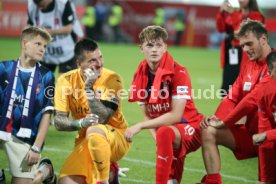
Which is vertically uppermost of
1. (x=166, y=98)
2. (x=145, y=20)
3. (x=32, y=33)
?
(x=145, y=20)

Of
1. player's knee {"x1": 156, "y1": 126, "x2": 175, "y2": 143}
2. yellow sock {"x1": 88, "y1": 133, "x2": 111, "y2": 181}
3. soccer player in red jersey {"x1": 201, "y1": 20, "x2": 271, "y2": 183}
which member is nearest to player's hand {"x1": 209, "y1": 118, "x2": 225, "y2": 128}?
soccer player in red jersey {"x1": 201, "y1": 20, "x2": 271, "y2": 183}

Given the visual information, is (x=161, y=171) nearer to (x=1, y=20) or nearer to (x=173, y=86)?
(x=173, y=86)

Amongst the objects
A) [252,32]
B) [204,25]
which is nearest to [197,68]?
[204,25]

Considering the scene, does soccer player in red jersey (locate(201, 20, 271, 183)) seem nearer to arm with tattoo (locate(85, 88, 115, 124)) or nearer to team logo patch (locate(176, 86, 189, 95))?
team logo patch (locate(176, 86, 189, 95))

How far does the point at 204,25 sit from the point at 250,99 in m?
21.4

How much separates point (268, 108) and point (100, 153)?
60.4 inches

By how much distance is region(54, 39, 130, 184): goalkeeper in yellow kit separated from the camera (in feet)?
18.9

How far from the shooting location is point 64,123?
586cm

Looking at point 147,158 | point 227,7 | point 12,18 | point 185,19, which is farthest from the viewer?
point 185,19

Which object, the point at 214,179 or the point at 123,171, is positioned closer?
the point at 214,179

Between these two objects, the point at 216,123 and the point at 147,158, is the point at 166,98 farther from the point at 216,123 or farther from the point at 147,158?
the point at 147,158

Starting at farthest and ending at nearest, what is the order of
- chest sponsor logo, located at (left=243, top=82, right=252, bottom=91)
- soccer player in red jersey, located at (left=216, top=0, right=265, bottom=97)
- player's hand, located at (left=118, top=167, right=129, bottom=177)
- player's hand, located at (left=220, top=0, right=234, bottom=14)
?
soccer player in red jersey, located at (left=216, top=0, right=265, bottom=97) → player's hand, located at (left=220, top=0, right=234, bottom=14) → player's hand, located at (left=118, top=167, right=129, bottom=177) → chest sponsor logo, located at (left=243, top=82, right=252, bottom=91)

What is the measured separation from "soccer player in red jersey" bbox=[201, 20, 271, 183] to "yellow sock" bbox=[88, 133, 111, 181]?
0.93 meters

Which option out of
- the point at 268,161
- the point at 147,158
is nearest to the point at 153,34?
the point at 268,161
